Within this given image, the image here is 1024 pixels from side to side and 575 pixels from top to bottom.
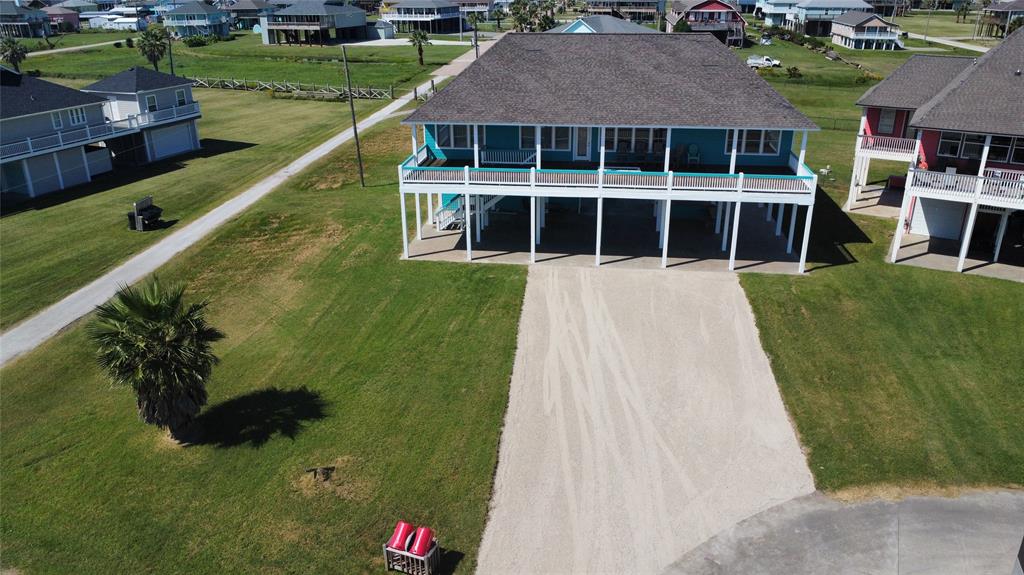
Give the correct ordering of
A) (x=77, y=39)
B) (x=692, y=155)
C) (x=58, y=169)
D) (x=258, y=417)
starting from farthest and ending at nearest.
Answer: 1. (x=77, y=39)
2. (x=58, y=169)
3. (x=692, y=155)
4. (x=258, y=417)

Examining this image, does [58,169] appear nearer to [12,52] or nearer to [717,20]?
[12,52]

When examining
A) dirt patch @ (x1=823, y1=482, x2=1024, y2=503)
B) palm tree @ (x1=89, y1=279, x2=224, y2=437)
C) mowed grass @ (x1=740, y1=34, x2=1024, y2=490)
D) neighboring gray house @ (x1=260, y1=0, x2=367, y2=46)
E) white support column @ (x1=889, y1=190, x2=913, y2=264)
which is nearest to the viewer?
dirt patch @ (x1=823, y1=482, x2=1024, y2=503)

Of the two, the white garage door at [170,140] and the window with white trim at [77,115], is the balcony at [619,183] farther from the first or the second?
the white garage door at [170,140]

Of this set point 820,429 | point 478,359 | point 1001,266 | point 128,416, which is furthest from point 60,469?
point 1001,266

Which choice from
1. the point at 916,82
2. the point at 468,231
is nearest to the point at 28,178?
the point at 468,231

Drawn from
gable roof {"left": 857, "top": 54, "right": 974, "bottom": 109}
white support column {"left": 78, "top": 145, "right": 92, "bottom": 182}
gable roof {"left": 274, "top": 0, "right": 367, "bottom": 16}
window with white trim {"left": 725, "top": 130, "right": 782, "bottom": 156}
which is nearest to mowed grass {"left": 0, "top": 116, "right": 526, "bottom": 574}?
window with white trim {"left": 725, "top": 130, "right": 782, "bottom": 156}

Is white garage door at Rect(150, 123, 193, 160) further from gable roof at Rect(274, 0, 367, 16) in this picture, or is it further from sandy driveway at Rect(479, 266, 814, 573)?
gable roof at Rect(274, 0, 367, 16)
